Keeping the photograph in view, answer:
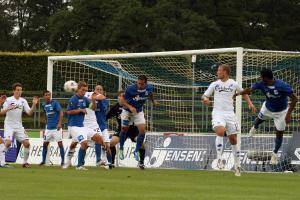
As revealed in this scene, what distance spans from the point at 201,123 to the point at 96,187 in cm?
1556

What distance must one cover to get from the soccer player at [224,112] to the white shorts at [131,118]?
337 cm

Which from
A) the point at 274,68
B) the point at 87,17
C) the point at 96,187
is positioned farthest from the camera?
the point at 87,17

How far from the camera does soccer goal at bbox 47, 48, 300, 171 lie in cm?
2536

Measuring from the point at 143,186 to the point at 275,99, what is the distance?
6.48 m

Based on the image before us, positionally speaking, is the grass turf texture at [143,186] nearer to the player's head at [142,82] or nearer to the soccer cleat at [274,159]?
the soccer cleat at [274,159]

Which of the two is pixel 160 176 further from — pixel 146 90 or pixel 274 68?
pixel 274 68

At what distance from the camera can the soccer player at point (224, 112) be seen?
20.5 m

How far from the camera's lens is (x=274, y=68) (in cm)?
2625

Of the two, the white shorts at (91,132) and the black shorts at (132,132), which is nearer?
the white shorts at (91,132)

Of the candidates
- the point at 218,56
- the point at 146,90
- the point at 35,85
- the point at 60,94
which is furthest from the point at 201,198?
the point at 35,85

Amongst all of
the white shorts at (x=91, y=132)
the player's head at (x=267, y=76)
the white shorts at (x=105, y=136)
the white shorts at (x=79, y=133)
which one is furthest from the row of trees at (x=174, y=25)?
the player's head at (x=267, y=76)

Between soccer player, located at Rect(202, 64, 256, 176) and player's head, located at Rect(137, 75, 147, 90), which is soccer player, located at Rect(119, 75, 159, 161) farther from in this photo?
soccer player, located at Rect(202, 64, 256, 176)

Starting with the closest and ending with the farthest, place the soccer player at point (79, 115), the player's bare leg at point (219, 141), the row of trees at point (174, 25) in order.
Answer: the player's bare leg at point (219, 141) → the soccer player at point (79, 115) → the row of trees at point (174, 25)

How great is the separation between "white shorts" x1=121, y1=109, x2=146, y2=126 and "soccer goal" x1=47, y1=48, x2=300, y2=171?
8.71 ft
